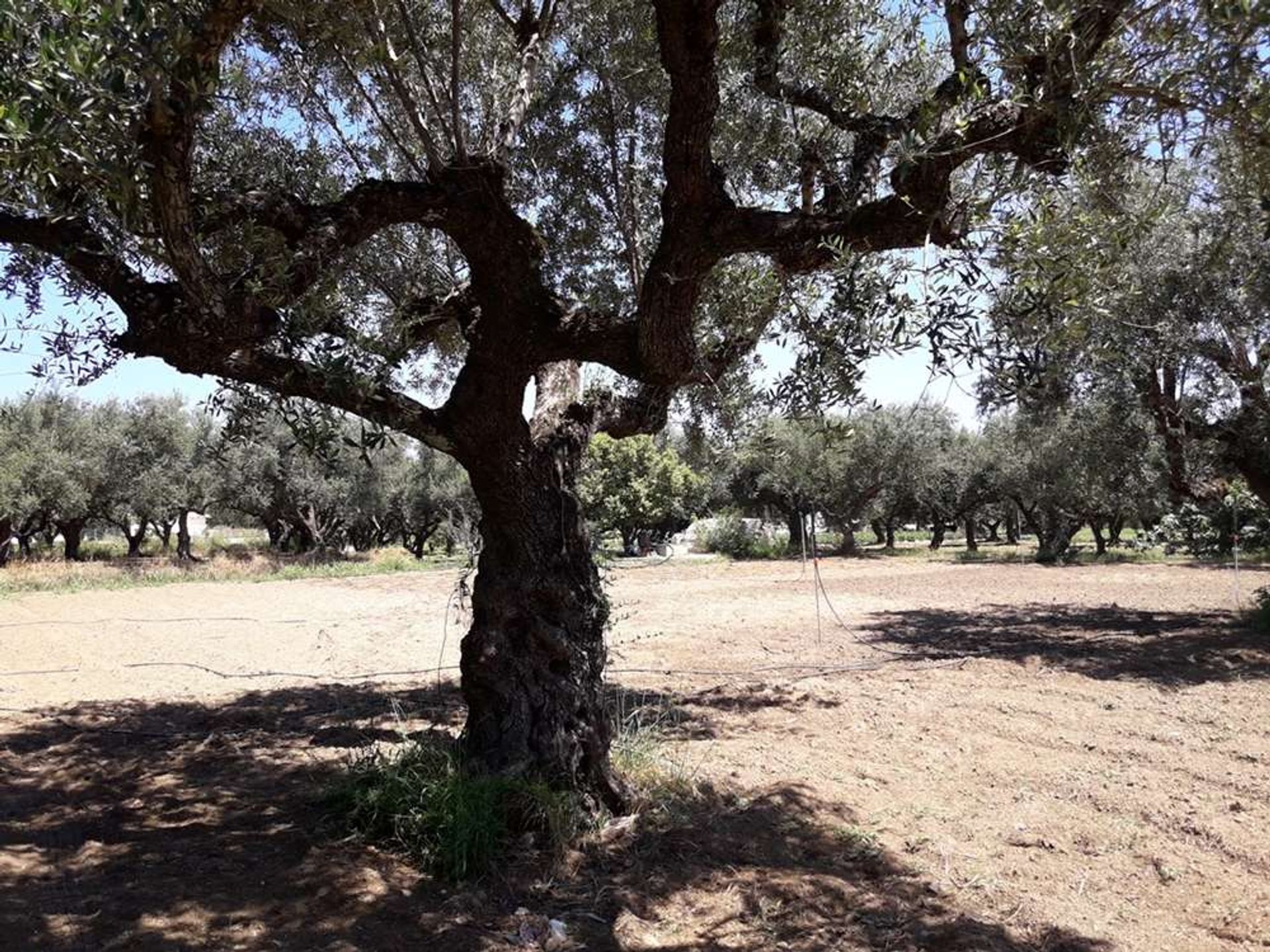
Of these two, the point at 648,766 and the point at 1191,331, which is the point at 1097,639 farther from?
the point at 648,766

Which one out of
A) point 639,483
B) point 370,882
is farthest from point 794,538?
point 370,882

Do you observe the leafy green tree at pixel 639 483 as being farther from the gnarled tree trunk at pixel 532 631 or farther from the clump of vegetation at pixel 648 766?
the gnarled tree trunk at pixel 532 631

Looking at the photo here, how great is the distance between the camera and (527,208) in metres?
7.42

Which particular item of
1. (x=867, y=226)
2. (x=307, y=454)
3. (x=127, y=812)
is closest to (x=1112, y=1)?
(x=867, y=226)

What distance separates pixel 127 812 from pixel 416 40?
4.62 m

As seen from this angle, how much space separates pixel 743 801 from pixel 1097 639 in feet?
27.1

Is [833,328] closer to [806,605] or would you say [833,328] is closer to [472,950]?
[472,950]

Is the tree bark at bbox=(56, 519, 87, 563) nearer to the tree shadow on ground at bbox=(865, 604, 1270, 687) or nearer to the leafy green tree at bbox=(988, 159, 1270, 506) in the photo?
the tree shadow on ground at bbox=(865, 604, 1270, 687)

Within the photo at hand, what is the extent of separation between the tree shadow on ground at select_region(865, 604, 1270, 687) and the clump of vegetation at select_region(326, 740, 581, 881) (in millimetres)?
7062

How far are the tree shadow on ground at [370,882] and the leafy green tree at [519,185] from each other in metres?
0.68

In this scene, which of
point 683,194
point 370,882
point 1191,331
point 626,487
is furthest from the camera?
point 626,487

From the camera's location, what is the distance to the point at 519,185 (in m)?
7.24

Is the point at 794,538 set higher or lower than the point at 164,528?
lower

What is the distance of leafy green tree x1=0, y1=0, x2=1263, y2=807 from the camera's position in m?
2.98
